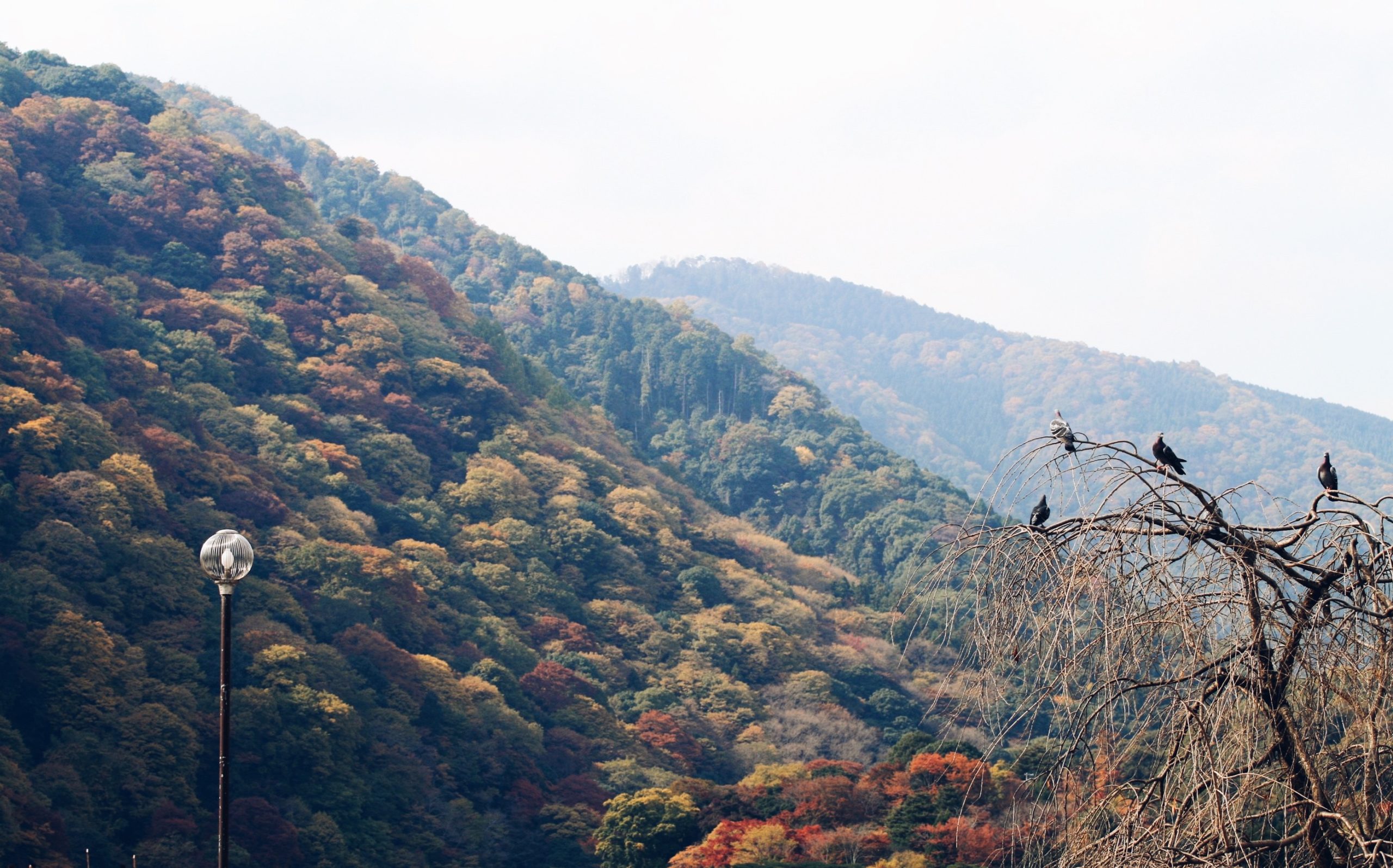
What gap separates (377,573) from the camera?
4381 cm

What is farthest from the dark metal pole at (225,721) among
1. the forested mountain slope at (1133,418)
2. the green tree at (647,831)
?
the forested mountain slope at (1133,418)

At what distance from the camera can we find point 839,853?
30.5m

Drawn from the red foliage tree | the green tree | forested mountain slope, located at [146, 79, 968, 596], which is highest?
forested mountain slope, located at [146, 79, 968, 596]

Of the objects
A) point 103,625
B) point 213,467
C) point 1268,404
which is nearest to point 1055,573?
point 103,625

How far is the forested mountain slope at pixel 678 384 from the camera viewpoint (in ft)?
255

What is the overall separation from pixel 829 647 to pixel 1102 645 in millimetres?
49679

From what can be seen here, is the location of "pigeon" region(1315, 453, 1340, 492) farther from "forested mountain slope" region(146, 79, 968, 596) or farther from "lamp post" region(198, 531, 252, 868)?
"forested mountain slope" region(146, 79, 968, 596)

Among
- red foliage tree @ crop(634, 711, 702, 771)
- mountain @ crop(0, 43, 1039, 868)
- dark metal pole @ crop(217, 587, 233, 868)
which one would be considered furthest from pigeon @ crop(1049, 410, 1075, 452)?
red foliage tree @ crop(634, 711, 702, 771)

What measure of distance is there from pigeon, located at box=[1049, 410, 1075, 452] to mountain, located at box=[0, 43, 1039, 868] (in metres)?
1.21

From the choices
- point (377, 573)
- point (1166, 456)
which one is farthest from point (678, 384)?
point (1166, 456)

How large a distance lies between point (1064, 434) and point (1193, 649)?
44.1 inches

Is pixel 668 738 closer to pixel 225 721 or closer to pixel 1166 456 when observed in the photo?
pixel 225 721

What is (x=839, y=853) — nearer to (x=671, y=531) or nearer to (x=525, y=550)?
(x=525, y=550)

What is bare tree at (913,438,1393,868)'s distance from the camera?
19.1ft
